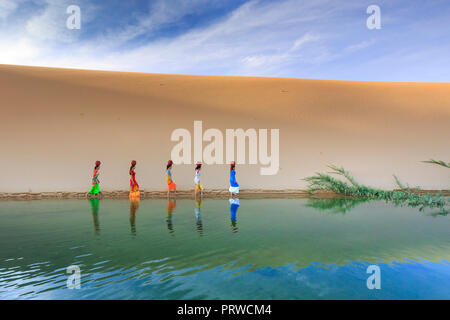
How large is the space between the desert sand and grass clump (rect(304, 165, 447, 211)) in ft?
1.93

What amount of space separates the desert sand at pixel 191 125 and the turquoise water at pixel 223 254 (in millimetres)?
5491

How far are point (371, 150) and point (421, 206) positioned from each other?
6219 mm

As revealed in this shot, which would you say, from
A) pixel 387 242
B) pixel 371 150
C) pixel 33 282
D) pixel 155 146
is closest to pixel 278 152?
pixel 371 150

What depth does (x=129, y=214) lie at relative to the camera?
291 inches

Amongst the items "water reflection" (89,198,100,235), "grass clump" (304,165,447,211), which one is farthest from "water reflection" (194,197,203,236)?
"grass clump" (304,165,447,211)

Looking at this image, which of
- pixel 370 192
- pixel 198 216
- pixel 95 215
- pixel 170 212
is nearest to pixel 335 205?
pixel 370 192

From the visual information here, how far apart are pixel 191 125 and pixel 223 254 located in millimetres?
11647

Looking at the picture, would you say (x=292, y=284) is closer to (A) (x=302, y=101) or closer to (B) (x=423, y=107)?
(A) (x=302, y=101)

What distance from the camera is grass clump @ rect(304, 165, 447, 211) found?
30.8 feet

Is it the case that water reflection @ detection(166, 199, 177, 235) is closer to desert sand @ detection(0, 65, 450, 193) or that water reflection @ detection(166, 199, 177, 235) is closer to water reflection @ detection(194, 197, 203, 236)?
water reflection @ detection(194, 197, 203, 236)

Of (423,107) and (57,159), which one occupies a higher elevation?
(423,107)

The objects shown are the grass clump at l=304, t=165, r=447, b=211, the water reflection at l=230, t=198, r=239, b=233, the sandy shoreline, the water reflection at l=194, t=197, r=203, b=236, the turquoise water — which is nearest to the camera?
the turquoise water

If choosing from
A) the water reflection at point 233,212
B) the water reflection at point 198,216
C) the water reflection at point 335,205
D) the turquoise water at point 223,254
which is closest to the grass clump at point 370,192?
the water reflection at point 335,205

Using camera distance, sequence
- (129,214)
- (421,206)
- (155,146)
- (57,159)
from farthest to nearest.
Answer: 1. (155,146)
2. (57,159)
3. (421,206)
4. (129,214)
